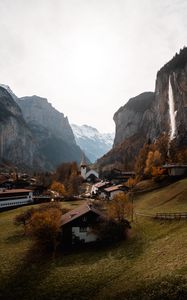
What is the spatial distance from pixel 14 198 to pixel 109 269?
6387 centimetres

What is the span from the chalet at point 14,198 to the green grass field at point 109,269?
39.3 meters

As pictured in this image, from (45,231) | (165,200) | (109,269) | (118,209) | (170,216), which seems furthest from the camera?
(165,200)

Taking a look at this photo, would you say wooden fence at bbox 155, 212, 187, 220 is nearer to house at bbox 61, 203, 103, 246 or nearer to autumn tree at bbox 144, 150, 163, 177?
house at bbox 61, 203, 103, 246

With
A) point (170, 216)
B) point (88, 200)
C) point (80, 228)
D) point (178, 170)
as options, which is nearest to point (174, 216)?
point (170, 216)

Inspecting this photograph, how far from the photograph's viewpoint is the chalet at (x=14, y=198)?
9281 centimetres

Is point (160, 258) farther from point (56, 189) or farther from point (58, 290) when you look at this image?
point (56, 189)

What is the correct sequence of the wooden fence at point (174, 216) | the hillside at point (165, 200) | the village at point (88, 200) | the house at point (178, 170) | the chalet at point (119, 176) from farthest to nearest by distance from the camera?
the chalet at point (119, 176) < the house at point (178, 170) < the hillside at point (165, 200) < the village at point (88, 200) < the wooden fence at point (174, 216)

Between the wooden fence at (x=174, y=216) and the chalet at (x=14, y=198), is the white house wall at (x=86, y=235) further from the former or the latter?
the chalet at (x=14, y=198)

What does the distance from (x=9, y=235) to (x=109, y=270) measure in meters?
27.9

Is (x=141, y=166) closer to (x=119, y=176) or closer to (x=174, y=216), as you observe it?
(x=119, y=176)

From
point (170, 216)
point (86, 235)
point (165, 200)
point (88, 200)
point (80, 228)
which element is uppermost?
point (165, 200)

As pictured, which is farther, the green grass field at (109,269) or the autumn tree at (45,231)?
the autumn tree at (45,231)

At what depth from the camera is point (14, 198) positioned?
3789 inches

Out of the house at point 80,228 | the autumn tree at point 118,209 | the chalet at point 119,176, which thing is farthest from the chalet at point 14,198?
the autumn tree at point 118,209
